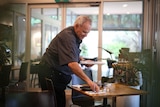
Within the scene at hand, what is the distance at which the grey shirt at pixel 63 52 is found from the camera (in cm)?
183

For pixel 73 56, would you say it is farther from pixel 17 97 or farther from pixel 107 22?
pixel 107 22

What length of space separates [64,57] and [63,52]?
0.05 metres

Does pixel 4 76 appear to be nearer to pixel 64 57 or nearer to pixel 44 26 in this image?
pixel 64 57

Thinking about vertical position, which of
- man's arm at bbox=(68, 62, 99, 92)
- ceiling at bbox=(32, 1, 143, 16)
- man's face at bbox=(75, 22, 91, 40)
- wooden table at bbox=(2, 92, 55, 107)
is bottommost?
wooden table at bbox=(2, 92, 55, 107)

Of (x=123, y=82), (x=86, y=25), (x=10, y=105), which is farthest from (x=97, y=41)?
(x=10, y=105)

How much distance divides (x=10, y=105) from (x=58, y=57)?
3.09ft

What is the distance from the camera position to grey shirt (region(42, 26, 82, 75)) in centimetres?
183

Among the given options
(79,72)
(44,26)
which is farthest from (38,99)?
(44,26)

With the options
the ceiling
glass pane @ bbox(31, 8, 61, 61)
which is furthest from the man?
glass pane @ bbox(31, 8, 61, 61)

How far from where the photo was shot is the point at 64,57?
1.83m

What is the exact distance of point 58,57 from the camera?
193 centimetres

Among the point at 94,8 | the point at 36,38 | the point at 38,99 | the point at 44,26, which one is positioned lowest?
the point at 38,99

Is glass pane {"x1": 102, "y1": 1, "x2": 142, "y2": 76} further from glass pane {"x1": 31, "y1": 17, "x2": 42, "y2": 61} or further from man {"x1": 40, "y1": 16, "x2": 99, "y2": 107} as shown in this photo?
man {"x1": 40, "y1": 16, "x2": 99, "y2": 107}

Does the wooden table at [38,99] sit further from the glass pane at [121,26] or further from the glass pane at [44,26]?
the glass pane at [44,26]
